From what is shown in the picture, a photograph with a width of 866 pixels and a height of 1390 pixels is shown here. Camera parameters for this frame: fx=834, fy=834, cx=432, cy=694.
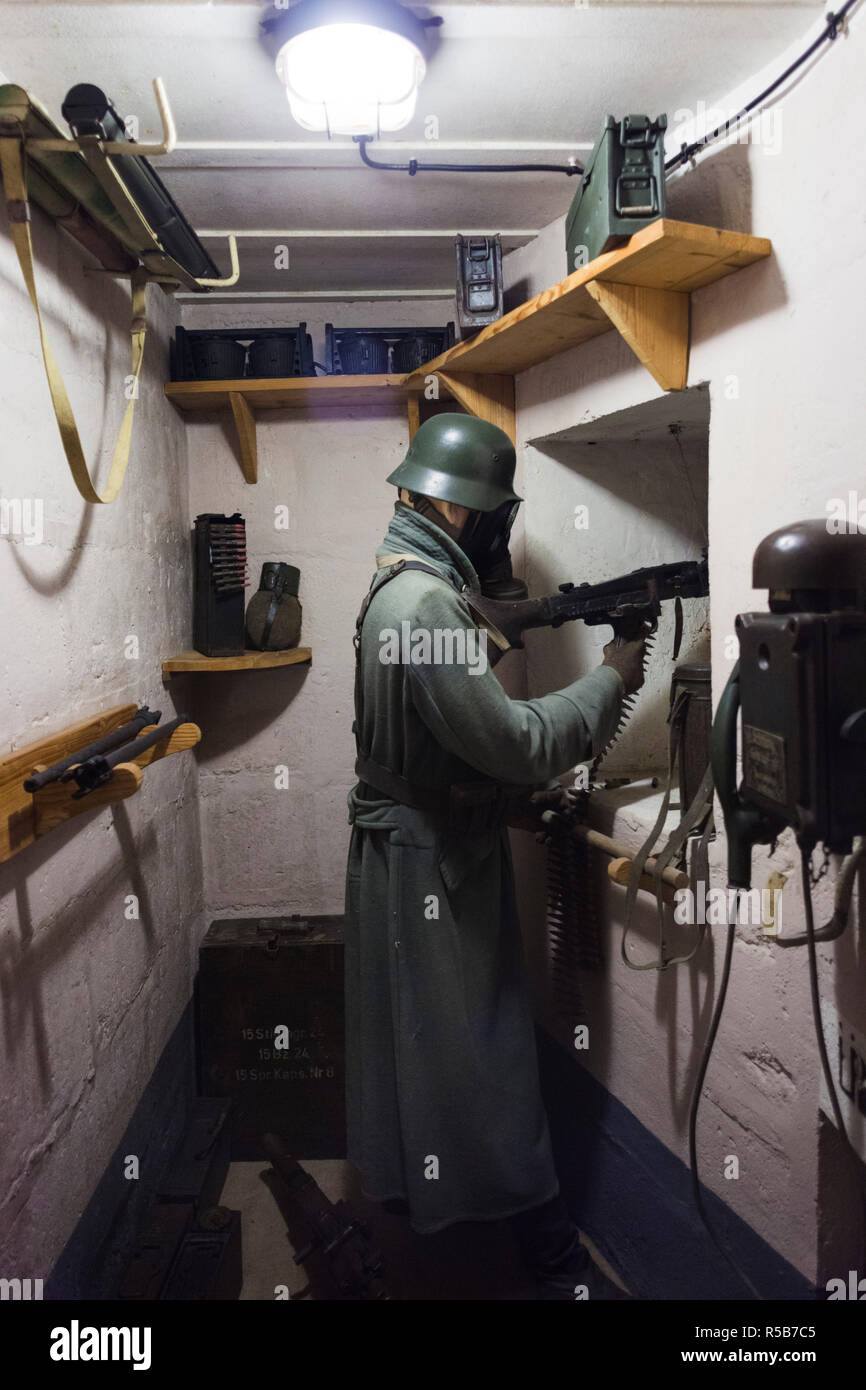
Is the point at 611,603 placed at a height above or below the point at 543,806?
above

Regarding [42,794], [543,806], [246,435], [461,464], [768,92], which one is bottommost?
[543,806]

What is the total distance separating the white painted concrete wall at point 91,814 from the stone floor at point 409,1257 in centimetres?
54

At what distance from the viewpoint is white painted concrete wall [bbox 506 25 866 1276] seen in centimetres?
134

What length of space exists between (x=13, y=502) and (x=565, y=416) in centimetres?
138

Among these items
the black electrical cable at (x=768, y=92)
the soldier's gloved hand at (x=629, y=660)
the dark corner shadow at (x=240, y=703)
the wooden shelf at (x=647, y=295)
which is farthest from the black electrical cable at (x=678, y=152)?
the dark corner shadow at (x=240, y=703)

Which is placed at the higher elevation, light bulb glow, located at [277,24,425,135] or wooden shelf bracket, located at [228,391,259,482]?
light bulb glow, located at [277,24,425,135]

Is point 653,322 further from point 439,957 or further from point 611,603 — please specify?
point 439,957

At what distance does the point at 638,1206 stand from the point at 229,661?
1.88 m

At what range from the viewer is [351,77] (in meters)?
1.68

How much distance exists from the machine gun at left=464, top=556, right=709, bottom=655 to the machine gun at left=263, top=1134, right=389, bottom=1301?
57.9 inches

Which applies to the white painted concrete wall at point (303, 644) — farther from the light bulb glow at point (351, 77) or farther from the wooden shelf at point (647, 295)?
the light bulb glow at point (351, 77)

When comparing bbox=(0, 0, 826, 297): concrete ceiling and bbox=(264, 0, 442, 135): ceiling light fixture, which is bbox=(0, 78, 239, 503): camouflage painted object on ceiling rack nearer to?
bbox=(0, 0, 826, 297): concrete ceiling

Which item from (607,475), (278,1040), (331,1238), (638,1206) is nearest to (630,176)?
(607,475)

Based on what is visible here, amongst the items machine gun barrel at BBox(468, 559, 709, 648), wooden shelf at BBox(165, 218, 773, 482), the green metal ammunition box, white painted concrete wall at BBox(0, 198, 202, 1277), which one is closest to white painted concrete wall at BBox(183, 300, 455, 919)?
wooden shelf at BBox(165, 218, 773, 482)
